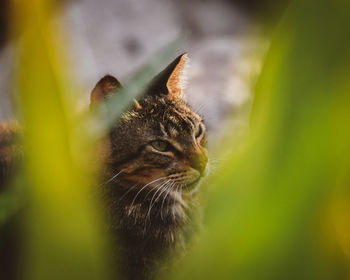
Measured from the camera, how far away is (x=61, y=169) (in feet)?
0.48

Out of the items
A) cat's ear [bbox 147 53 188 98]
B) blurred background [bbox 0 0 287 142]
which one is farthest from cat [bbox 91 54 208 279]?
blurred background [bbox 0 0 287 142]

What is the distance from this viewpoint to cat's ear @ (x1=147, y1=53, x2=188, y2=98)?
1.31 feet

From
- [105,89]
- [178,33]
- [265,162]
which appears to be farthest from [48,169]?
[178,33]

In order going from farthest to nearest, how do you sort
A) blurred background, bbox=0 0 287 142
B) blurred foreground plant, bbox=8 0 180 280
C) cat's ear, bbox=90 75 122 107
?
blurred background, bbox=0 0 287 142, cat's ear, bbox=90 75 122 107, blurred foreground plant, bbox=8 0 180 280

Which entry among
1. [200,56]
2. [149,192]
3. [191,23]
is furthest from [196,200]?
[191,23]

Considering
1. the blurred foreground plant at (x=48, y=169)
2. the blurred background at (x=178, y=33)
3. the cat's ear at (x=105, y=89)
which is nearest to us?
the blurred foreground plant at (x=48, y=169)

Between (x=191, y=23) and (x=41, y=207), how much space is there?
818 mm

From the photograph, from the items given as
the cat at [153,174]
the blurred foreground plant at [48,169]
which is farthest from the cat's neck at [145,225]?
the blurred foreground plant at [48,169]

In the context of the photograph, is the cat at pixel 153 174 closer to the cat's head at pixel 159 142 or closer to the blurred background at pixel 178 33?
the cat's head at pixel 159 142

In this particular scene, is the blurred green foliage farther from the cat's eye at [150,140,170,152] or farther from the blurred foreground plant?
the cat's eye at [150,140,170,152]

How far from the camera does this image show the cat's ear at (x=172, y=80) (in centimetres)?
40

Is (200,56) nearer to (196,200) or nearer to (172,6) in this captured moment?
(172,6)

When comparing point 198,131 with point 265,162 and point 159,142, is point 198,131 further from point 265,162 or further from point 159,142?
point 265,162

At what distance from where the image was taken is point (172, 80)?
0.42 meters
